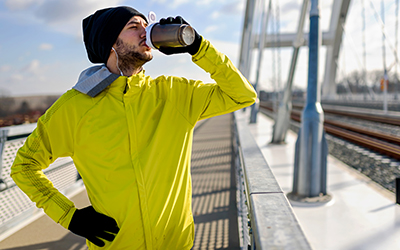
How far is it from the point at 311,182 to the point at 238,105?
9.11 feet

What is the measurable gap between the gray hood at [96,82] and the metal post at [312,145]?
10.3ft

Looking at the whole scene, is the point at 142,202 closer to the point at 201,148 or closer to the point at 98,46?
the point at 98,46

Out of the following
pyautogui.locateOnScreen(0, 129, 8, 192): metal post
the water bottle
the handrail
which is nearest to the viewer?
the handrail

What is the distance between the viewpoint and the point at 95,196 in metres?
1.69

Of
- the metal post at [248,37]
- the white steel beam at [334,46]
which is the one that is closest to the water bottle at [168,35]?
the metal post at [248,37]

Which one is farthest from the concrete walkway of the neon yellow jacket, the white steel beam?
the white steel beam

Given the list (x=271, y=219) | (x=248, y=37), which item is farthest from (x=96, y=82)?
(x=248, y=37)

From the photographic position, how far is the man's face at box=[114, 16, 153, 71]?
178 centimetres

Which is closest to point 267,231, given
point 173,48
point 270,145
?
point 173,48

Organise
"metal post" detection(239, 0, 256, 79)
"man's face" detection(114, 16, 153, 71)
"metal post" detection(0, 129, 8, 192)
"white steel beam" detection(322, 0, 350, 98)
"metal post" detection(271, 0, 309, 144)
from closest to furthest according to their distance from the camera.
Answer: "man's face" detection(114, 16, 153, 71) < "metal post" detection(0, 129, 8, 192) < "metal post" detection(271, 0, 309, 144) < "metal post" detection(239, 0, 256, 79) < "white steel beam" detection(322, 0, 350, 98)

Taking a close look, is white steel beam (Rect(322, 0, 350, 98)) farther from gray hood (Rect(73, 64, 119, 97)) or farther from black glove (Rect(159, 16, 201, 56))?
gray hood (Rect(73, 64, 119, 97))

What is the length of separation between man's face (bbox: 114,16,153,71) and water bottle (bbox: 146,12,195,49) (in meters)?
0.17

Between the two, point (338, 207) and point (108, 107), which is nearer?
point (108, 107)

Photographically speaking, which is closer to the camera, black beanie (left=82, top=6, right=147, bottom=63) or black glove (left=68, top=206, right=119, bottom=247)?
black glove (left=68, top=206, right=119, bottom=247)
